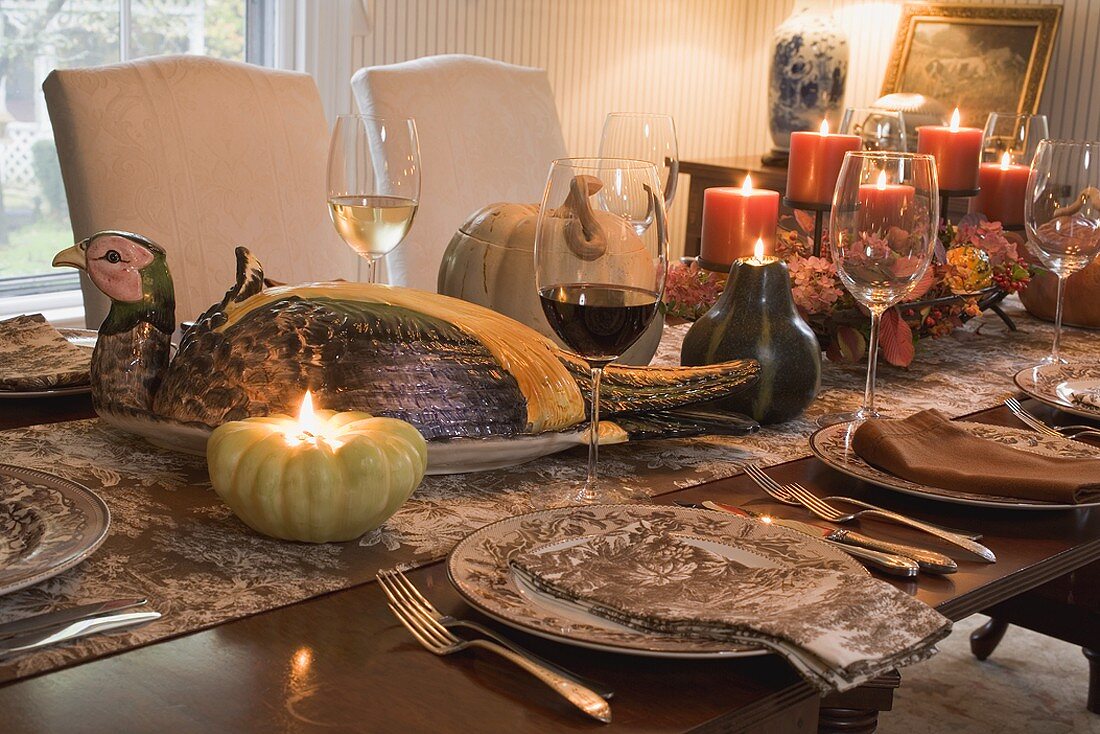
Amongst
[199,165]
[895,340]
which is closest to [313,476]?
[895,340]

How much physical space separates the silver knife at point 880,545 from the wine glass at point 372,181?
1.89 feet

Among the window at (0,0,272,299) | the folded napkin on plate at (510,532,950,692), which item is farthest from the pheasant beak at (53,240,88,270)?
the window at (0,0,272,299)

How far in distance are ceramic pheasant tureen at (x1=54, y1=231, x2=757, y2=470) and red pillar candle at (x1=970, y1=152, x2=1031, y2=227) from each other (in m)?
0.98

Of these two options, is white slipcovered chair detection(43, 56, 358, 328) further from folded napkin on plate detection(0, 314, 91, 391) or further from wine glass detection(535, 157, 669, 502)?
wine glass detection(535, 157, 669, 502)

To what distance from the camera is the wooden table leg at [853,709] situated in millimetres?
856

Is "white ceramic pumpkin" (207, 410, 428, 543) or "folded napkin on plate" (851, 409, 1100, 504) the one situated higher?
"white ceramic pumpkin" (207, 410, 428, 543)

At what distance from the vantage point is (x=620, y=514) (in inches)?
31.5

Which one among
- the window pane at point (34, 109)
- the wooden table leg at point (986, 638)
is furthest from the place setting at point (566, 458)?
the window pane at point (34, 109)

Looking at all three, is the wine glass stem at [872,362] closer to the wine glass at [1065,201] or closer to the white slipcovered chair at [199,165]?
the wine glass at [1065,201]

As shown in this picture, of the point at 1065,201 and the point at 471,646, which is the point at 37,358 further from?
the point at 1065,201

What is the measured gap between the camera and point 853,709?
2.87ft

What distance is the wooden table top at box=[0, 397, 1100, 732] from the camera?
583 millimetres

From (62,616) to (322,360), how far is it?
0.29 metres

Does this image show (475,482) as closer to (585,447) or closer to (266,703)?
(585,447)
